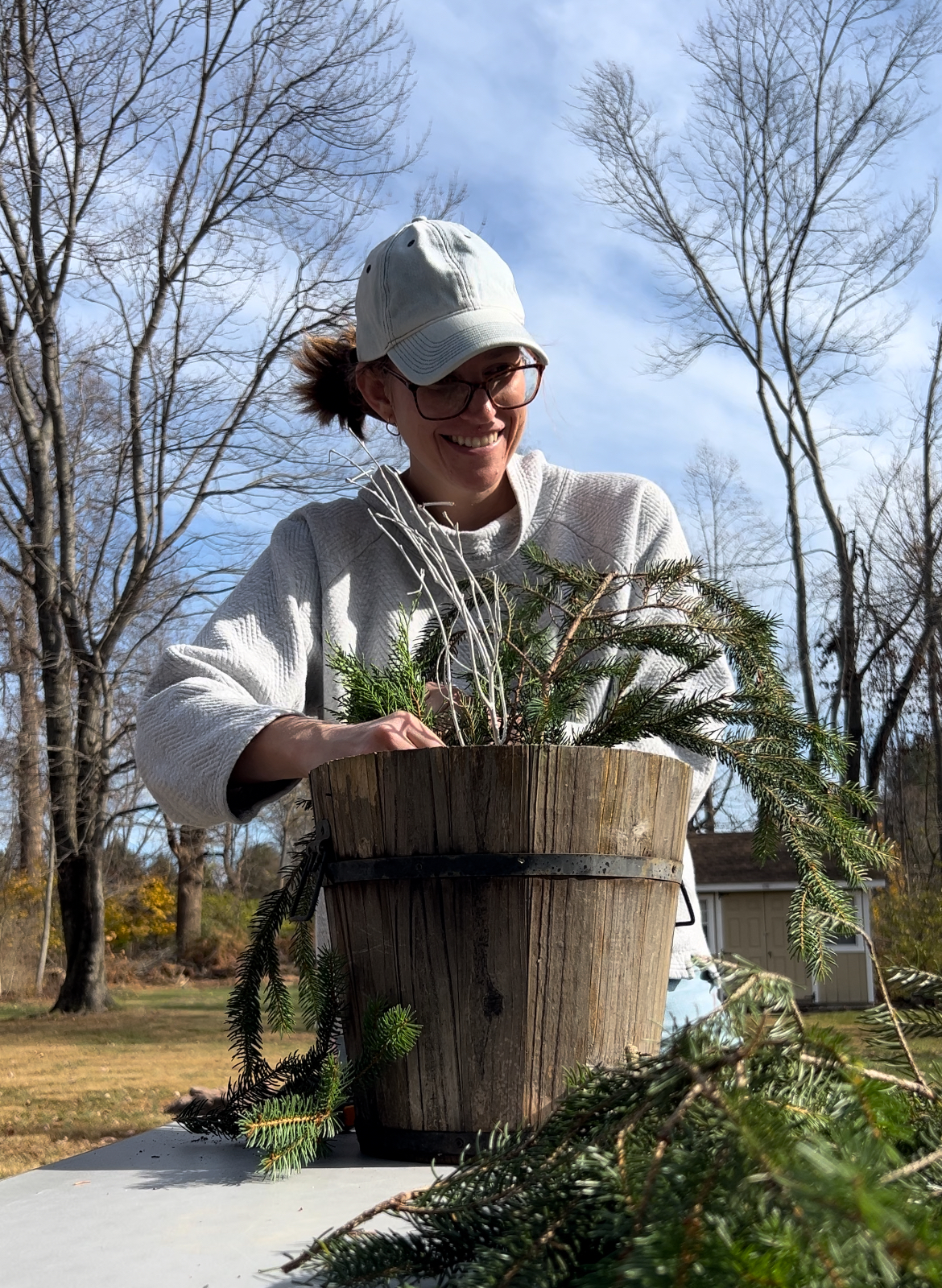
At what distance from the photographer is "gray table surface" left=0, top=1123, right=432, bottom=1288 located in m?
0.88

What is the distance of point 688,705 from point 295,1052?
585 mm

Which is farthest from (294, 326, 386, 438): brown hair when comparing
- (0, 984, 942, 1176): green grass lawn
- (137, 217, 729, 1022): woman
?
(0, 984, 942, 1176): green grass lawn

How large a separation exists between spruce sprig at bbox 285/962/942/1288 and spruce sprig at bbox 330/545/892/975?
58 cm

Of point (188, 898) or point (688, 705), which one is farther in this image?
point (188, 898)

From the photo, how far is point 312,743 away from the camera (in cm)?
131

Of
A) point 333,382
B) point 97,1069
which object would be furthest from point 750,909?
point 333,382

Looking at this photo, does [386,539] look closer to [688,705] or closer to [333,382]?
[333,382]

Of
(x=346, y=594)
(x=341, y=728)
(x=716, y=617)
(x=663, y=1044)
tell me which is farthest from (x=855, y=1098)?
(x=346, y=594)

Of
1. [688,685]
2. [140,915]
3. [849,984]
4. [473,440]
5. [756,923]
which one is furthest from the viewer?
[756,923]

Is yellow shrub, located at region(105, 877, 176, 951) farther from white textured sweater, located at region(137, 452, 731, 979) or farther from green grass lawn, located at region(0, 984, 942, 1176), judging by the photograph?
white textured sweater, located at region(137, 452, 731, 979)

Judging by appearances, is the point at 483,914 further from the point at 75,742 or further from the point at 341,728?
the point at 75,742

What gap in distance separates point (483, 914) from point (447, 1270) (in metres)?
0.41

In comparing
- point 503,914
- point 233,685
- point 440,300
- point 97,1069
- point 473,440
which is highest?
point 440,300

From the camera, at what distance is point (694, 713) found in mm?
1395
